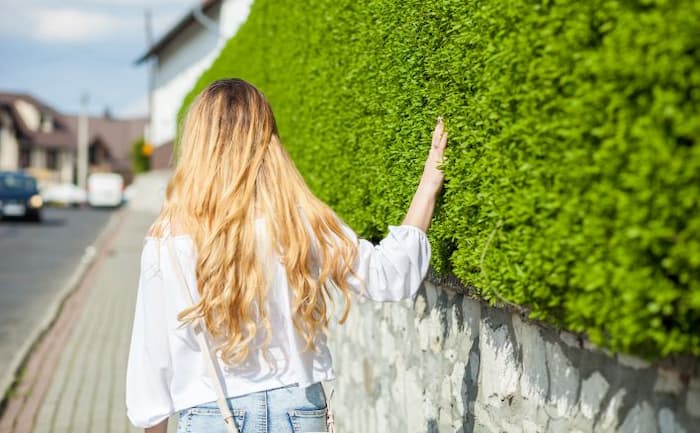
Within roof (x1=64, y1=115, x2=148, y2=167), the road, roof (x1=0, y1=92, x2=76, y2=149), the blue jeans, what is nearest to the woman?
the blue jeans

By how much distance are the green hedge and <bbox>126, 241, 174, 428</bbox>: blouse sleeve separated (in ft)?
3.60

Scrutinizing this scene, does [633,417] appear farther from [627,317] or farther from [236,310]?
[236,310]

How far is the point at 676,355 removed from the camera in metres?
2.27

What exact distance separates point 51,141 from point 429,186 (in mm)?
90647

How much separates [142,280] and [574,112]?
138 centimetres

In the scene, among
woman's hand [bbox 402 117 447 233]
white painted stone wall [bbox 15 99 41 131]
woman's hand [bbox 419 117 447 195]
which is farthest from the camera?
white painted stone wall [bbox 15 99 41 131]

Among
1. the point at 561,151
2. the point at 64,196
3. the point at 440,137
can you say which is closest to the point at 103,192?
the point at 64,196

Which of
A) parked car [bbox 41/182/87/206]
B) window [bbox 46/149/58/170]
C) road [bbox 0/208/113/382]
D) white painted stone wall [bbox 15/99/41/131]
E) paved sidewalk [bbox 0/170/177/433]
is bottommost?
window [bbox 46/149/58/170]

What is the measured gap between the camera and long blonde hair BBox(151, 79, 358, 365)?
2.62 m

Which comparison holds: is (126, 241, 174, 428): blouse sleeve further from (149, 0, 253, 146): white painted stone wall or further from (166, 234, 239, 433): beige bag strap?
(149, 0, 253, 146): white painted stone wall

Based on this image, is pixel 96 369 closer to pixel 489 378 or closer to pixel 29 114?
pixel 489 378

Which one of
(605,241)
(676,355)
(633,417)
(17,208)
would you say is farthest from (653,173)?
(17,208)

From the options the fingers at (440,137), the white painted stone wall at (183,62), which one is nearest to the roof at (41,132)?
the white painted stone wall at (183,62)

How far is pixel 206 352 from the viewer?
2650 millimetres
